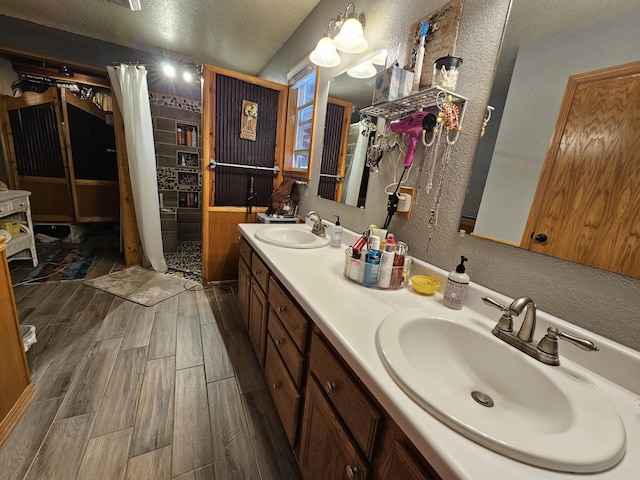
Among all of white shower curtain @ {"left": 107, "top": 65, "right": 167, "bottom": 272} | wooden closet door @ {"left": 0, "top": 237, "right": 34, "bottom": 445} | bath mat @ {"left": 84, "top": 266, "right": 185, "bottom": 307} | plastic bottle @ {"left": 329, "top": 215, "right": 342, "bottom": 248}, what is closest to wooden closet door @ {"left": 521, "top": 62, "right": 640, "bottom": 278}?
plastic bottle @ {"left": 329, "top": 215, "right": 342, "bottom": 248}

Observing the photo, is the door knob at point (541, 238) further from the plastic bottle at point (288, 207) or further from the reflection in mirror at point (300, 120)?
the plastic bottle at point (288, 207)

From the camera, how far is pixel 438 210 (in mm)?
993

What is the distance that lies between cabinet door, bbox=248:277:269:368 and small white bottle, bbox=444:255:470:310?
80cm

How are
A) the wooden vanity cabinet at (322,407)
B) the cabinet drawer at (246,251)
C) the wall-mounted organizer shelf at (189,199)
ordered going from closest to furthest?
the wooden vanity cabinet at (322,407), the cabinet drawer at (246,251), the wall-mounted organizer shelf at (189,199)

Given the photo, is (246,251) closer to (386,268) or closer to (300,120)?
(386,268)

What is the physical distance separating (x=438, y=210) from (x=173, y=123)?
3.75 m

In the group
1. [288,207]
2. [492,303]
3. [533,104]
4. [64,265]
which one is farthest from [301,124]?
[64,265]

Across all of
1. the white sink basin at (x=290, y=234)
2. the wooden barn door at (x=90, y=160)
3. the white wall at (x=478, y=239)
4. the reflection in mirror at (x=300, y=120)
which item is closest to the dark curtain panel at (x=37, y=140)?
the wooden barn door at (x=90, y=160)

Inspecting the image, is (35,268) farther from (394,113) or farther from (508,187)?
(508,187)

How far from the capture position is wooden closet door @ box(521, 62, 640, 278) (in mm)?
573

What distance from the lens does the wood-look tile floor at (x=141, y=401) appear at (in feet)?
3.28

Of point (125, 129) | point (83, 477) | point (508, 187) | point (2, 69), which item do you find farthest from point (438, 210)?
point (2, 69)

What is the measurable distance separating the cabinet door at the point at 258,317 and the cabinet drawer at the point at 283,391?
0.31 ft

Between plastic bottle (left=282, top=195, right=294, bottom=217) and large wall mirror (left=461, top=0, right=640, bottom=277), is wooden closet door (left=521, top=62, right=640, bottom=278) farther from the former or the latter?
plastic bottle (left=282, top=195, right=294, bottom=217)
